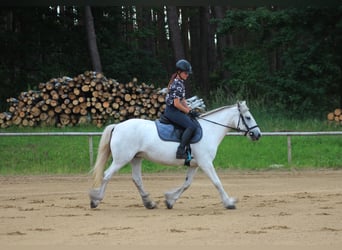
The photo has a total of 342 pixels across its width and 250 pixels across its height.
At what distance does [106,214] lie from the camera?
12.0 meters

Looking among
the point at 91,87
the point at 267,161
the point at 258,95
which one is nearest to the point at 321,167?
the point at 267,161

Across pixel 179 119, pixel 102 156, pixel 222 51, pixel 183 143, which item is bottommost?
pixel 102 156

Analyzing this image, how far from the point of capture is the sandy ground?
9211 mm

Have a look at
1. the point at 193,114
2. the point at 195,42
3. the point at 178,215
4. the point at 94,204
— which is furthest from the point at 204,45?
the point at 178,215

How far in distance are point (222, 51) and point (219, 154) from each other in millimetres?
15235

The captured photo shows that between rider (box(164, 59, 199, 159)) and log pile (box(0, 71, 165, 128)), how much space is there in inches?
509

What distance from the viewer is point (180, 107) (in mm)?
12445

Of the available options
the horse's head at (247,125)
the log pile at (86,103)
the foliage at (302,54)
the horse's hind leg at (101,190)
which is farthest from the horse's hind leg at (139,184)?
the foliage at (302,54)

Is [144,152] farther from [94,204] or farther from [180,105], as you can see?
[94,204]

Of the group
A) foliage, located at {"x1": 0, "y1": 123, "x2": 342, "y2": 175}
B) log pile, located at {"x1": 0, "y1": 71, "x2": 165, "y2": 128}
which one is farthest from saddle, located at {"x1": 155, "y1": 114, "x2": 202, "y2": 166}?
log pile, located at {"x1": 0, "y1": 71, "x2": 165, "y2": 128}

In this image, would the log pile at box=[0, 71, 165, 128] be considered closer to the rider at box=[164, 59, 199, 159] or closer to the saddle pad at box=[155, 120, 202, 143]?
the saddle pad at box=[155, 120, 202, 143]

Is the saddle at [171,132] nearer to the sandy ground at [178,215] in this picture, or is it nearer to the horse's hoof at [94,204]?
the sandy ground at [178,215]

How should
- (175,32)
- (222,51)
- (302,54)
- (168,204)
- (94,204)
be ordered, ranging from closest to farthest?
(94,204) < (168,204) < (302,54) < (175,32) < (222,51)

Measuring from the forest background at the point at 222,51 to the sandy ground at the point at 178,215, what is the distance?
35.7ft
